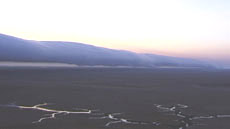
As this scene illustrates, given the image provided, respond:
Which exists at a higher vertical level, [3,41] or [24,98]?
[3,41]

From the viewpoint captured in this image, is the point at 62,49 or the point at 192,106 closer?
the point at 192,106

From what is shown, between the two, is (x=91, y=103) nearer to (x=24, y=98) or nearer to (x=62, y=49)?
(x=24, y=98)

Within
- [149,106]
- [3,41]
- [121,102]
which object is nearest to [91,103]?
[121,102]

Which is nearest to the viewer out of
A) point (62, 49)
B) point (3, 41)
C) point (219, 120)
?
point (219, 120)

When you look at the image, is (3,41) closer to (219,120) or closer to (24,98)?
(24,98)

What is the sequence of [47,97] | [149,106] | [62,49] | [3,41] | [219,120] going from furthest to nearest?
1. [62,49]
2. [3,41]
3. [47,97]
4. [149,106]
5. [219,120]

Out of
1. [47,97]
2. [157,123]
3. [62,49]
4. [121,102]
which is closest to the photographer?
[157,123]

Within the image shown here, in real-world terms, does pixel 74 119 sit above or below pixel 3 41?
below

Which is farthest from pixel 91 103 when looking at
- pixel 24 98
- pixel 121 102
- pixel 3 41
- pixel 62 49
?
pixel 62 49

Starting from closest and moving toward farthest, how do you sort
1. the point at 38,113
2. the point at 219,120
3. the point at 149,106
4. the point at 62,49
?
1. the point at 219,120
2. the point at 38,113
3. the point at 149,106
4. the point at 62,49
